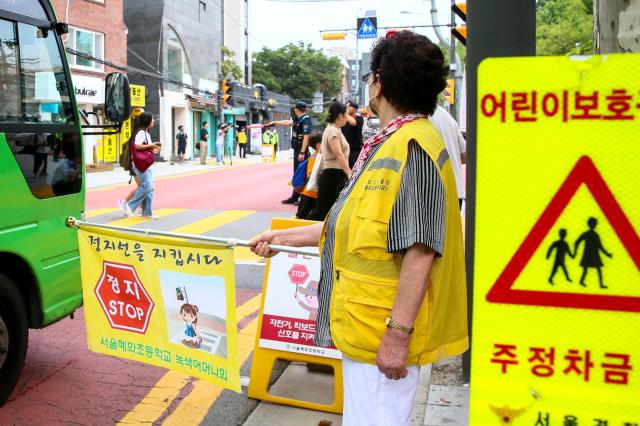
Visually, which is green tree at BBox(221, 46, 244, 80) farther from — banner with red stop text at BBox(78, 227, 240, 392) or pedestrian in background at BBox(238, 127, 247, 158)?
banner with red stop text at BBox(78, 227, 240, 392)

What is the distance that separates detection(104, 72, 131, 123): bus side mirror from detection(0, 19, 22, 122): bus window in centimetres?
75

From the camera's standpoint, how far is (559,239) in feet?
4.81

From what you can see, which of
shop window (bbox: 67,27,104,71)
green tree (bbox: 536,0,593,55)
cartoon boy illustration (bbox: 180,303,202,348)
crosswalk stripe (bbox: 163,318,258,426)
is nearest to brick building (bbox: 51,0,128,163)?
shop window (bbox: 67,27,104,71)

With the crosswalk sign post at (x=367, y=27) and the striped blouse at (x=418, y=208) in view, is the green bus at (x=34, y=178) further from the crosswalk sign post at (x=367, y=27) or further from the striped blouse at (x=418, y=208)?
the crosswalk sign post at (x=367, y=27)

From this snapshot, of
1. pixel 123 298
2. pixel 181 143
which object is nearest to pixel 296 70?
pixel 181 143

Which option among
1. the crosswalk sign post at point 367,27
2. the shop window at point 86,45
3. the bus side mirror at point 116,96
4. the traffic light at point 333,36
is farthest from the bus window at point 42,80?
the traffic light at point 333,36

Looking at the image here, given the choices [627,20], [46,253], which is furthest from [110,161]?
[627,20]

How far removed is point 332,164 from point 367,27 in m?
21.1

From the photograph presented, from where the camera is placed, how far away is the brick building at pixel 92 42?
28.9 metres

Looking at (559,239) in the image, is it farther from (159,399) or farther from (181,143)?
(181,143)

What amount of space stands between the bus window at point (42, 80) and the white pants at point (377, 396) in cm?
294

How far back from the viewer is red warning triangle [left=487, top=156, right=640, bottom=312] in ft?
4.69

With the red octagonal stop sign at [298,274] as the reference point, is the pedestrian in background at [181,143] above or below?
above

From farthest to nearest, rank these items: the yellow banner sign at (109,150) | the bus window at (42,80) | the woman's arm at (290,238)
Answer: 1. the yellow banner sign at (109,150)
2. the bus window at (42,80)
3. the woman's arm at (290,238)
